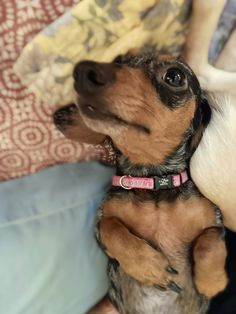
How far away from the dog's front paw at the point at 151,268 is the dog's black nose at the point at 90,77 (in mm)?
578

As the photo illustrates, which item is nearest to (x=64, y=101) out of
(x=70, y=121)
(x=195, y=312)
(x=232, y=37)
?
(x=70, y=121)

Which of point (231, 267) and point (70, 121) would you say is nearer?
point (70, 121)

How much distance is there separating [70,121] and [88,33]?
0.30 meters

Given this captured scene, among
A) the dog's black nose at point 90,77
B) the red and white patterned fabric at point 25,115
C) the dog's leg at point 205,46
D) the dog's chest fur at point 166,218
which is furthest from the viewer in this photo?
the dog's chest fur at point 166,218

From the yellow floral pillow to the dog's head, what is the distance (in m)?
0.07

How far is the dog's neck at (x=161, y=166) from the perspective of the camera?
1.71 m

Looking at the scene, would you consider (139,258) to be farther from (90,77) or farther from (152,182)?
(90,77)

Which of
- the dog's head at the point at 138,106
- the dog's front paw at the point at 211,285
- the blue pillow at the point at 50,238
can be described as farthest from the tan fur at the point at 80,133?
the dog's front paw at the point at 211,285

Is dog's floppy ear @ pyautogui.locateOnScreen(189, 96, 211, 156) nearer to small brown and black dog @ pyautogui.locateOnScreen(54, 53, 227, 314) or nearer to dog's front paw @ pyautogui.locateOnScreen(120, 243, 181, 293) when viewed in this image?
small brown and black dog @ pyautogui.locateOnScreen(54, 53, 227, 314)

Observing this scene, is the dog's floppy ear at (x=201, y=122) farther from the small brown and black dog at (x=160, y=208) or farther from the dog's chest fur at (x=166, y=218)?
the dog's chest fur at (x=166, y=218)

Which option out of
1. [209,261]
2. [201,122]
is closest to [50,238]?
[209,261]

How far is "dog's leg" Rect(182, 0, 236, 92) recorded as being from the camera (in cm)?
159

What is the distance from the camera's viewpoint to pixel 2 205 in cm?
173

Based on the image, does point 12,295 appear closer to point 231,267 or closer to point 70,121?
point 70,121
